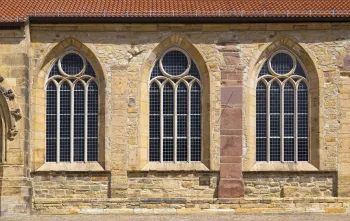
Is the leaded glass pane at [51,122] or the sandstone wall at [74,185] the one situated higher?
the leaded glass pane at [51,122]

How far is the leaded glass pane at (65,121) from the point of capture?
24.4 metres

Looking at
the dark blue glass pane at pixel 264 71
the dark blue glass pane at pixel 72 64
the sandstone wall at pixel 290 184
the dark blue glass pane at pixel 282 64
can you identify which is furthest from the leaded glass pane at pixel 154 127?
the dark blue glass pane at pixel 282 64

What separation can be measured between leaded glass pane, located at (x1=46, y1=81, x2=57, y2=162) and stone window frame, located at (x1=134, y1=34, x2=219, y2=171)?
105 inches

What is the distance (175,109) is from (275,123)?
328cm

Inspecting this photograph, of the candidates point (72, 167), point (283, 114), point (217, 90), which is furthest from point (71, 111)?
point (283, 114)

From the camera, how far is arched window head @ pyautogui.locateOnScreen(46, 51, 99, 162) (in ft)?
→ 79.8

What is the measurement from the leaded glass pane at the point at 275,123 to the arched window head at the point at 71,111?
224 inches

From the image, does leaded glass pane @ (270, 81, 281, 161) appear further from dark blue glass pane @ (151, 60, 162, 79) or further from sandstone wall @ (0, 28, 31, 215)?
sandstone wall @ (0, 28, 31, 215)

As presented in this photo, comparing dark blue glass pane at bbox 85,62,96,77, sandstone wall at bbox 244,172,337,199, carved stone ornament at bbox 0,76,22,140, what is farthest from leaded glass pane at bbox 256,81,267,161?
carved stone ornament at bbox 0,76,22,140

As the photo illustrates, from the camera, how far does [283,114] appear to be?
24.3 meters

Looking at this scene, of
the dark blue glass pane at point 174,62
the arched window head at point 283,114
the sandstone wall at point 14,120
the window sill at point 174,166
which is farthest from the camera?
the dark blue glass pane at point 174,62

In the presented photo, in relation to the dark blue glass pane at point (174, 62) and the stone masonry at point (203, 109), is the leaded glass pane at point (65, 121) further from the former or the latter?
the dark blue glass pane at point (174, 62)

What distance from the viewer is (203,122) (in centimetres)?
2428

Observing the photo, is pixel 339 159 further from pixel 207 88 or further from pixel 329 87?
pixel 207 88
